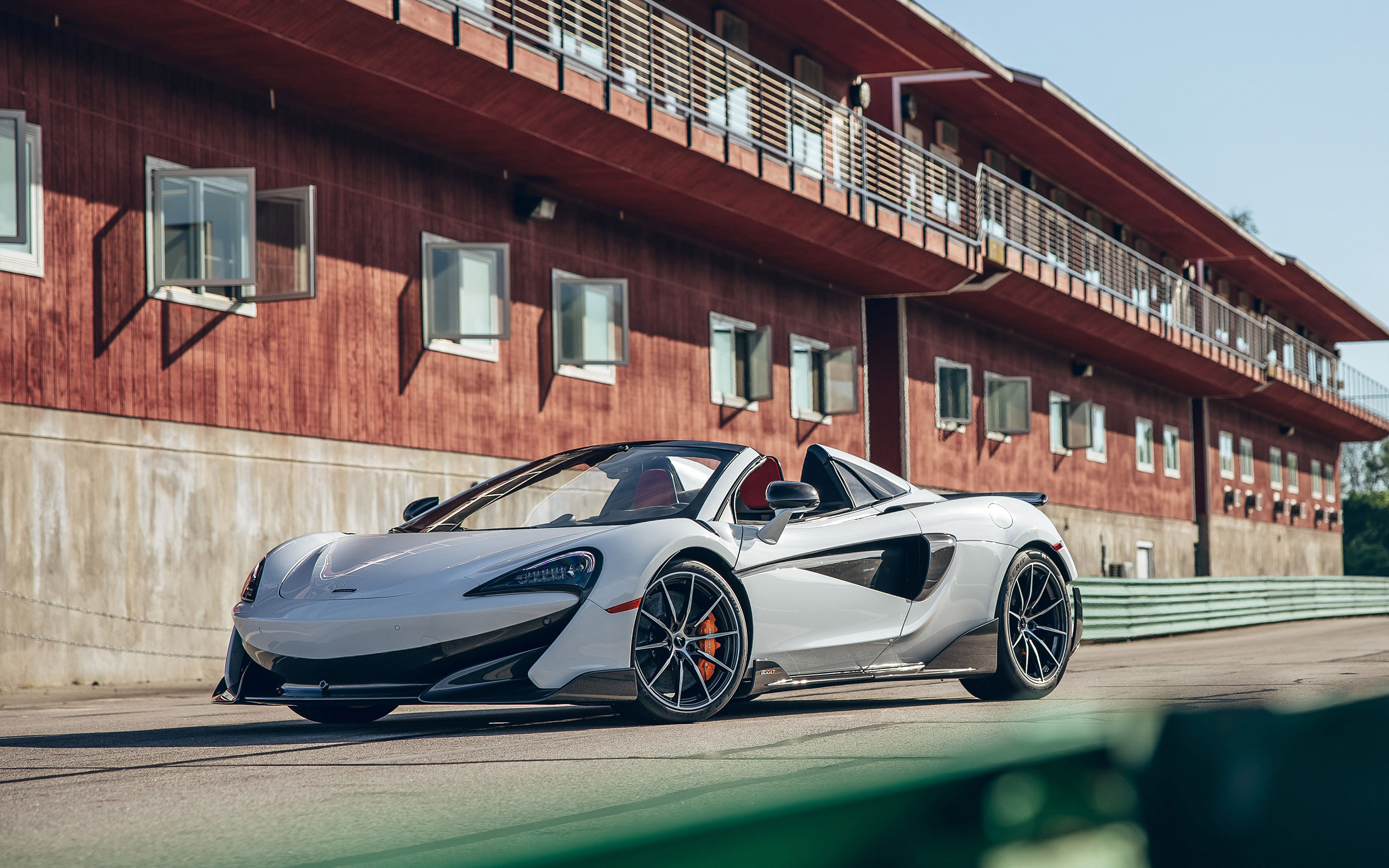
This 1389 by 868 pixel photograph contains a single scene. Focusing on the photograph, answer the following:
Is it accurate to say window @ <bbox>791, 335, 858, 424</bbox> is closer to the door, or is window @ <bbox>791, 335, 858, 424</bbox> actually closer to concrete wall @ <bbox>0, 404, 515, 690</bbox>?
concrete wall @ <bbox>0, 404, 515, 690</bbox>

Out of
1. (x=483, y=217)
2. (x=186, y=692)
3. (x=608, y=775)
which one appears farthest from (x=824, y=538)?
(x=483, y=217)

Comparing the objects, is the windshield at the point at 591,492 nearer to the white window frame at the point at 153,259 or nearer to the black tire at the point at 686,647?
the black tire at the point at 686,647

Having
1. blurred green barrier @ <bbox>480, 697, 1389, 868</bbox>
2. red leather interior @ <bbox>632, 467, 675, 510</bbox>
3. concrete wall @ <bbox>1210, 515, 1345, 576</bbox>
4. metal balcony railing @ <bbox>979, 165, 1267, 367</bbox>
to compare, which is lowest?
concrete wall @ <bbox>1210, 515, 1345, 576</bbox>

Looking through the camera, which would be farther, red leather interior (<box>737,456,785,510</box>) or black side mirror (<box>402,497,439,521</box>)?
black side mirror (<box>402,497,439,521</box>)

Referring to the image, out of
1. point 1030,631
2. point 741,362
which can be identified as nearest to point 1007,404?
point 741,362

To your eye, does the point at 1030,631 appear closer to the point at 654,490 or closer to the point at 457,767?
the point at 654,490

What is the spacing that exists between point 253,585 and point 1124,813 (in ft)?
19.6

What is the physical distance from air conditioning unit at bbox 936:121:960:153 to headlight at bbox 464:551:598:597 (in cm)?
2486

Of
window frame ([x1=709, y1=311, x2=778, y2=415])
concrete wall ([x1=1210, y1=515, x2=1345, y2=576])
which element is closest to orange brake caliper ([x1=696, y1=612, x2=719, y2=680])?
window frame ([x1=709, y1=311, x2=778, y2=415])

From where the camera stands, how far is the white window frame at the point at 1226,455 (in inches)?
1743

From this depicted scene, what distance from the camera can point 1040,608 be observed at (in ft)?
27.3

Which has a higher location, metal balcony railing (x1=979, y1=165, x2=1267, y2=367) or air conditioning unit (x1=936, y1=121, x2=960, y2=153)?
air conditioning unit (x1=936, y1=121, x2=960, y2=153)

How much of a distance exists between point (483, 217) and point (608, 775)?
14.3 metres

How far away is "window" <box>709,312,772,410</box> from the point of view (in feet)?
75.2
